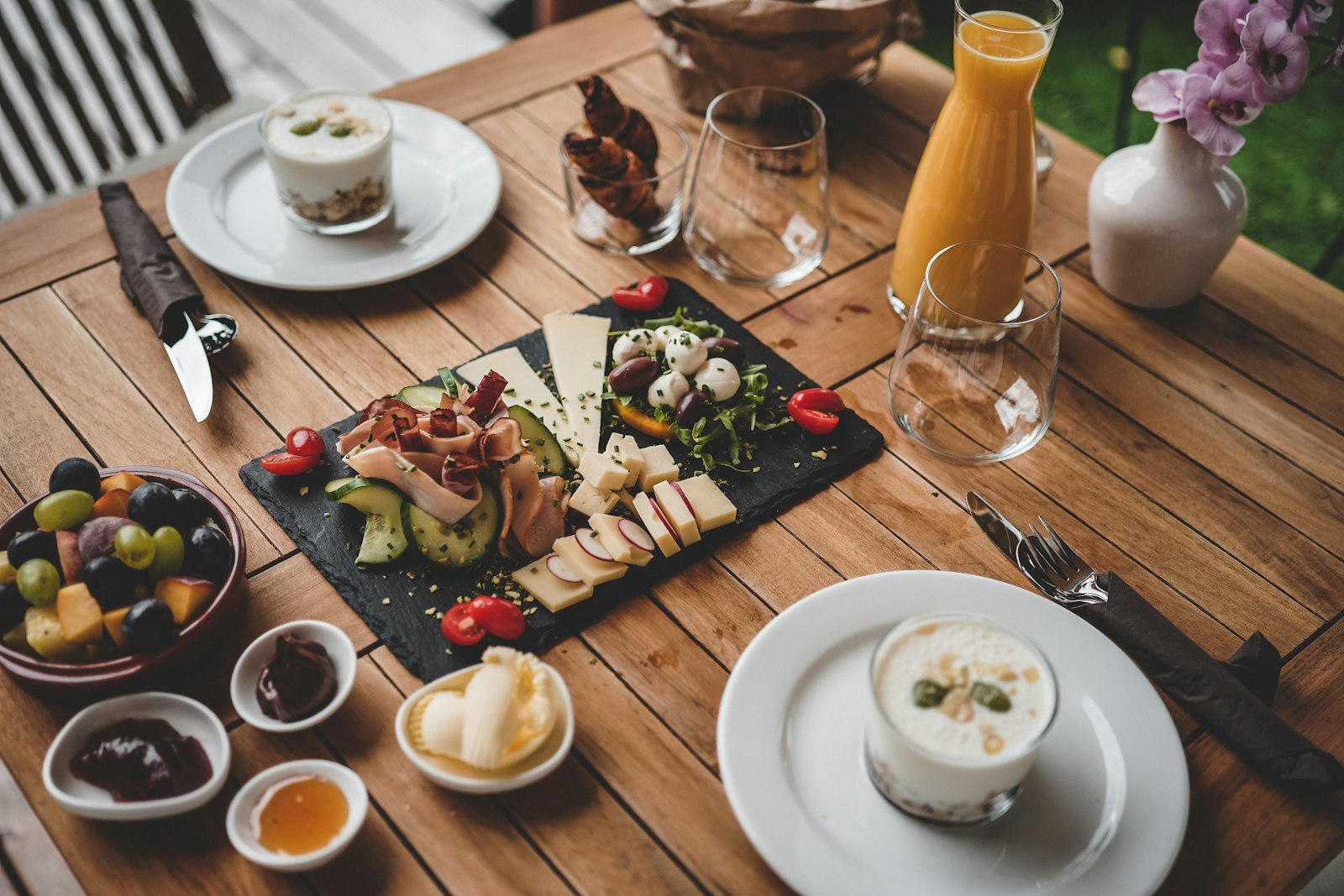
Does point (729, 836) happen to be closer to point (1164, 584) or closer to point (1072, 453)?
point (1164, 584)

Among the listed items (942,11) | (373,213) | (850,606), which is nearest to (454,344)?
(373,213)

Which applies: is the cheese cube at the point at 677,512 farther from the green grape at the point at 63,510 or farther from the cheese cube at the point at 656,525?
the green grape at the point at 63,510

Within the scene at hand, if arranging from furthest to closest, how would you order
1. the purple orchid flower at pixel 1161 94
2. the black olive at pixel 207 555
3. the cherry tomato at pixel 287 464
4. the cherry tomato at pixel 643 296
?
1. the cherry tomato at pixel 643 296
2. the purple orchid flower at pixel 1161 94
3. the cherry tomato at pixel 287 464
4. the black olive at pixel 207 555

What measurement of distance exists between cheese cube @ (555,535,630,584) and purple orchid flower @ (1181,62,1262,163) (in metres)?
1.00

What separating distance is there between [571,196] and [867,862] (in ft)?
3.90

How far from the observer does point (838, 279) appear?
1743 mm

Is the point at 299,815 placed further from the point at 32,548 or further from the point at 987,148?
the point at 987,148

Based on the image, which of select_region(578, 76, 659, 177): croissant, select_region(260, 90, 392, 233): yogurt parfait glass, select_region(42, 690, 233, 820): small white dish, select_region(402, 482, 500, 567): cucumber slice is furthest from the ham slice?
select_region(578, 76, 659, 177): croissant

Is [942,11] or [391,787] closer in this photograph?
[391,787]

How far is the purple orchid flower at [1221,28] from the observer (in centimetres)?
133

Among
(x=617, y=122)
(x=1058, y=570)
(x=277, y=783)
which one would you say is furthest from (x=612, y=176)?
(x=277, y=783)

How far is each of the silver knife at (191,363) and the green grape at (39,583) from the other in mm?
386

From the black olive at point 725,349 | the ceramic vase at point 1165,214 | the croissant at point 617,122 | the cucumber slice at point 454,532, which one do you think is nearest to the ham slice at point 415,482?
the cucumber slice at point 454,532

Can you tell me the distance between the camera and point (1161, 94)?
148 cm
